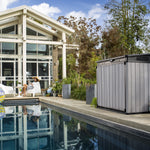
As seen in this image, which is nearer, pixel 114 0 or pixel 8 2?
pixel 114 0

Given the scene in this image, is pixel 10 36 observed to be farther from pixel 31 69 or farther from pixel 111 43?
pixel 111 43

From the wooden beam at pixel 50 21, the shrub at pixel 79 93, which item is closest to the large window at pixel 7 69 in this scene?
the wooden beam at pixel 50 21

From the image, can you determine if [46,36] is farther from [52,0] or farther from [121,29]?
[52,0]

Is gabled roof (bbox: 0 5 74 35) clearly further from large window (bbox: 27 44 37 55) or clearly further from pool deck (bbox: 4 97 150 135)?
pool deck (bbox: 4 97 150 135)

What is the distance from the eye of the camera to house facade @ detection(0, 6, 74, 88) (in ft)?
53.4

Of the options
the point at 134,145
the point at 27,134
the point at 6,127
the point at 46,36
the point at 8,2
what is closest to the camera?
the point at 134,145

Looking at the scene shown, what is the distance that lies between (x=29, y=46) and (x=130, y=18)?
25.7ft

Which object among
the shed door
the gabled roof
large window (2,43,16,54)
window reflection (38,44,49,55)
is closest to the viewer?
the shed door

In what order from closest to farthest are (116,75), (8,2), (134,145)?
(134,145), (116,75), (8,2)

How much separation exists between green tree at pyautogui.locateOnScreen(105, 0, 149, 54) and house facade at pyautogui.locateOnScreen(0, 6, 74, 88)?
11.6ft

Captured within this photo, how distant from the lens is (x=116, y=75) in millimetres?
7332

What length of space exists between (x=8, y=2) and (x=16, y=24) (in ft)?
45.6

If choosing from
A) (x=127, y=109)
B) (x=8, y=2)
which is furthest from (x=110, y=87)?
(x=8, y=2)

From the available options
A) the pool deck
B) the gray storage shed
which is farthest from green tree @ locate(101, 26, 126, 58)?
the gray storage shed
